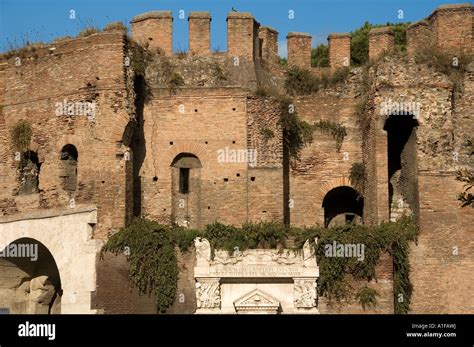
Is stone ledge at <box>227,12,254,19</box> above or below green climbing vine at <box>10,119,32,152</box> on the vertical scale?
above

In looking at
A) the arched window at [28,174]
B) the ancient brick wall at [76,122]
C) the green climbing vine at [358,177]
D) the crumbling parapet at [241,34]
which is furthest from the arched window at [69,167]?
the green climbing vine at [358,177]

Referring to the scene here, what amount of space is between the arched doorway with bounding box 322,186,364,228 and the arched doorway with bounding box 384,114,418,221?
1.26 metres

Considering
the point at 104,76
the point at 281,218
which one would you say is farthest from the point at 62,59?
the point at 281,218

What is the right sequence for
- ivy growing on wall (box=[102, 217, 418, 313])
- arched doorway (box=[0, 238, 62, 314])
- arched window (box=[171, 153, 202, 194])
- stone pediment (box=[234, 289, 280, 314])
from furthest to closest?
arched doorway (box=[0, 238, 62, 314]), arched window (box=[171, 153, 202, 194]), ivy growing on wall (box=[102, 217, 418, 313]), stone pediment (box=[234, 289, 280, 314])

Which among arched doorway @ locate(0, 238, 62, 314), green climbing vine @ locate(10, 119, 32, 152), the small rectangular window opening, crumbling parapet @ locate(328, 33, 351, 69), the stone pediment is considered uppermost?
crumbling parapet @ locate(328, 33, 351, 69)

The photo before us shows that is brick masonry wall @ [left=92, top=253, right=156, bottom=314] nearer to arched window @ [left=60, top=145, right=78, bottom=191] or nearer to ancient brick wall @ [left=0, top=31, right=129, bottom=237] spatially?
ancient brick wall @ [left=0, top=31, right=129, bottom=237]

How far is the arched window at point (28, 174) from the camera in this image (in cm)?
2781

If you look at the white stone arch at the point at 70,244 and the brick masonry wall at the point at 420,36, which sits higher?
the brick masonry wall at the point at 420,36

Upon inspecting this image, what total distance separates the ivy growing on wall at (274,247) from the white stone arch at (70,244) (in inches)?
26.1

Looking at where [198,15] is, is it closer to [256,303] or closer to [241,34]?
[241,34]

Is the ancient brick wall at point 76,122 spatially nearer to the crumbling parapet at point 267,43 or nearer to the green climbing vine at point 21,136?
the green climbing vine at point 21,136

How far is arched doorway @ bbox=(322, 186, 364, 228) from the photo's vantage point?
29.4 metres

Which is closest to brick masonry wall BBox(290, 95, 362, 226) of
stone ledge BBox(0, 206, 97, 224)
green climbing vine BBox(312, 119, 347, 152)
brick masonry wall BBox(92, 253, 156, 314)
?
green climbing vine BBox(312, 119, 347, 152)
